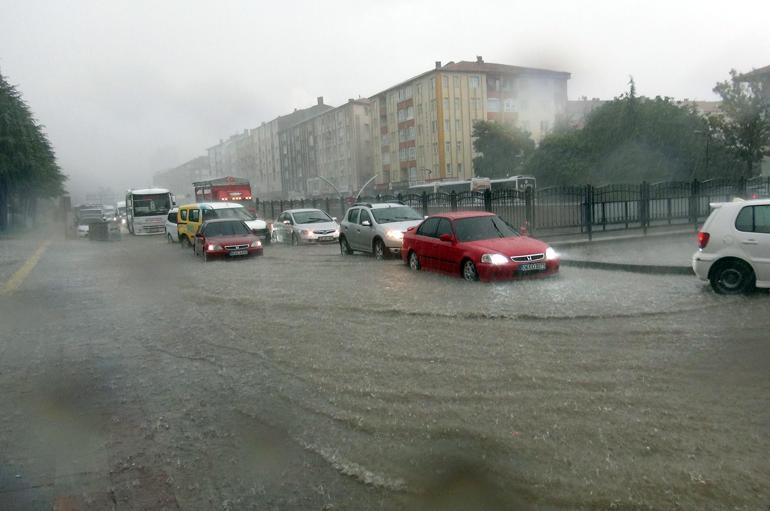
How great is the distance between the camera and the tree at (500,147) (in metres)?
71.4

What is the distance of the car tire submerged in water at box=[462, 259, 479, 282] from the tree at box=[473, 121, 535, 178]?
58656 mm

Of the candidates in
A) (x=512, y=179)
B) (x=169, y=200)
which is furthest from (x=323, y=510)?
(x=512, y=179)

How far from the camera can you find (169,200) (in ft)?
136

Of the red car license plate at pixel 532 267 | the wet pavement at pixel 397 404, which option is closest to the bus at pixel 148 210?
the wet pavement at pixel 397 404

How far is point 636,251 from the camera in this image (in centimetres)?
1836

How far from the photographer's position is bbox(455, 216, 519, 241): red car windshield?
1417cm

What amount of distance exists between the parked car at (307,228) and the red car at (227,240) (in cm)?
428

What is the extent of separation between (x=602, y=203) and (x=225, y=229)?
39.2 ft

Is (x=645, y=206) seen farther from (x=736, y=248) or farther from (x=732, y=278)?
(x=736, y=248)

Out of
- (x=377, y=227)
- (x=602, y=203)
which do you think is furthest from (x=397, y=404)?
(x=602, y=203)

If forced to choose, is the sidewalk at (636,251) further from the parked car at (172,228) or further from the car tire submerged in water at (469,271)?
the parked car at (172,228)

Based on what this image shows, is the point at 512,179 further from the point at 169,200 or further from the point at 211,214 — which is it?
the point at 211,214

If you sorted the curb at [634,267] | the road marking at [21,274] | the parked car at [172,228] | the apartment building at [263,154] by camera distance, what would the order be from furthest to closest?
the apartment building at [263,154] → the parked car at [172,228] → the road marking at [21,274] → the curb at [634,267]

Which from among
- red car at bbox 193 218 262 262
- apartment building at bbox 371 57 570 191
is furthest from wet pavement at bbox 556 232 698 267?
apartment building at bbox 371 57 570 191
